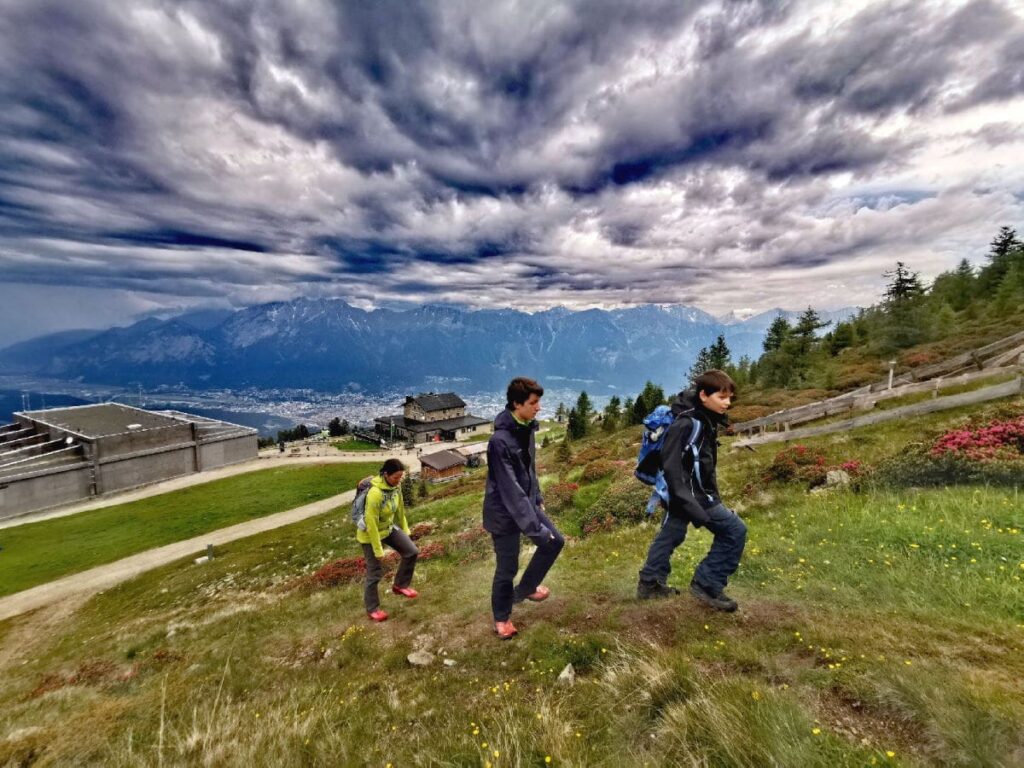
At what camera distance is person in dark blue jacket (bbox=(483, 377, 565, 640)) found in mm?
6043

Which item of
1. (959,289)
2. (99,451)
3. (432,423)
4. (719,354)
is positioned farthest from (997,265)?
(99,451)

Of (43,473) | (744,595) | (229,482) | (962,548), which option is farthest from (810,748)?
(43,473)

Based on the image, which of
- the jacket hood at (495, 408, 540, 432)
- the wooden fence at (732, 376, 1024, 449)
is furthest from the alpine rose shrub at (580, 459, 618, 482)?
the jacket hood at (495, 408, 540, 432)

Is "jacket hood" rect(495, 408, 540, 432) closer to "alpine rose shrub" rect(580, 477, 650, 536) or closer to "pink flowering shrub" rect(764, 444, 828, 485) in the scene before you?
"alpine rose shrub" rect(580, 477, 650, 536)

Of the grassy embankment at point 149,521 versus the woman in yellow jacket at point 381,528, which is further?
the grassy embankment at point 149,521

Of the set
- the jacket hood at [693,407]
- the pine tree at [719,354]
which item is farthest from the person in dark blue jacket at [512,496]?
the pine tree at [719,354]

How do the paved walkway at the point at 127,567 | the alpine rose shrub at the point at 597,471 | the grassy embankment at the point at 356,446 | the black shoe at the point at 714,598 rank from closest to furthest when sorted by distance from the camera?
the black shoe at the point at 714,598 < the alpine rose shrub at the point at 597,471 < the paved walkway at the point at 127,567 < the grassy embankment at the point at 356,446

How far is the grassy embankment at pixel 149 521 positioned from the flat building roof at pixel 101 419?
55.1 feet

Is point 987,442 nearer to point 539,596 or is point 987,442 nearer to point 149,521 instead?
point 539,596

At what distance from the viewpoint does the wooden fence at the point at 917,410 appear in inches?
570

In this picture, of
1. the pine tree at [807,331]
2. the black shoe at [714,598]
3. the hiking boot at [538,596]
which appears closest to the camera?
the black shoe at [714,598]

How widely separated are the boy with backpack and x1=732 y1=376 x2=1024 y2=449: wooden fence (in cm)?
1533

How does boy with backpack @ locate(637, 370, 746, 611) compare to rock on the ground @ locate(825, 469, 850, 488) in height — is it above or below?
above

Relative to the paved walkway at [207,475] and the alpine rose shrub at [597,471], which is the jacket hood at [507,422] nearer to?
the alpine rose shrub at [597,471]
